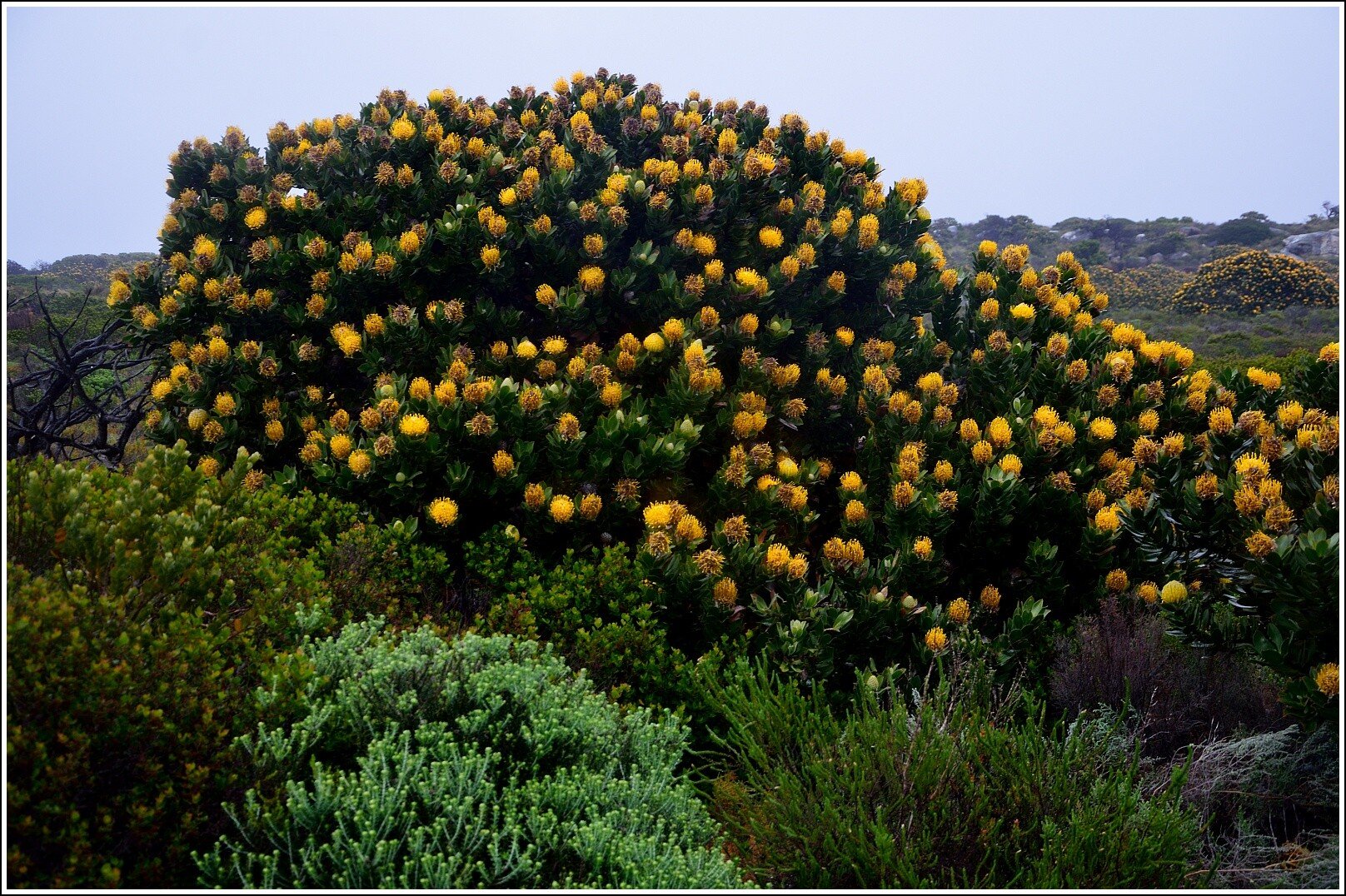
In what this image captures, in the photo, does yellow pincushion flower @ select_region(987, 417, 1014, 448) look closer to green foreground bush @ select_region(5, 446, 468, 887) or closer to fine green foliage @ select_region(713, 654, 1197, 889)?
fine green foliage @ select_region(713, 654, 1197, 889)

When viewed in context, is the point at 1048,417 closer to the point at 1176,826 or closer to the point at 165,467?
the point at 1176,826

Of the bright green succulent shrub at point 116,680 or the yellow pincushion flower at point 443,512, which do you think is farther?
the yellow pincushion flower at point 443,512

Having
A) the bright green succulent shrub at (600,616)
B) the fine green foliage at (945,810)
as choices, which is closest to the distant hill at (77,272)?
the bright green succulent shrub at (600,616)

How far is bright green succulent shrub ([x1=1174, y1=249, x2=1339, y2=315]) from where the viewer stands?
77.3 feet

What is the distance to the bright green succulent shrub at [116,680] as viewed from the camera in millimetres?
2135

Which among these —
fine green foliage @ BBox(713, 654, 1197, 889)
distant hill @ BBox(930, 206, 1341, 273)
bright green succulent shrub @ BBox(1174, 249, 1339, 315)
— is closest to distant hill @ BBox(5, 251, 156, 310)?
fine green foliage @ BBox(713, 654, 1197, 889)

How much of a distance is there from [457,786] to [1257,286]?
28324mm

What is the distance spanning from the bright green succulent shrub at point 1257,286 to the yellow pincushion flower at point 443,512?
25272mm

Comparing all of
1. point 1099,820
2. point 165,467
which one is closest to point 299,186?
point 165,467

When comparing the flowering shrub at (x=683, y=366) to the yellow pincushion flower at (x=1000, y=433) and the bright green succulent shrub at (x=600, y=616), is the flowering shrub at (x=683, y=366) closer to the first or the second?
the yellow pincushion flower at (x=1000, y=433)

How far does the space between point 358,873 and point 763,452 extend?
2890 millimetres

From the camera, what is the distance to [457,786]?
2541mm

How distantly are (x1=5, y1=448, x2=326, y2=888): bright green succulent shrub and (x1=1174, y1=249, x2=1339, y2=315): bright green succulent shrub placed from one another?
26.7 meters

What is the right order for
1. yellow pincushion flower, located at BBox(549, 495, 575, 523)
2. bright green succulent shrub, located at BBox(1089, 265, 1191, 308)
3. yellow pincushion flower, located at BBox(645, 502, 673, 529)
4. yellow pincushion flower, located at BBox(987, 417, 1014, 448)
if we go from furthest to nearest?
bright green succulent shrub, located at BBox(1089, 265, 1191, 308), yellow pincushion flower, located at BBox(987, 417, 1014, 448), yellow pincushion flower, located at BBox(549, 495, 575, 523), yellow pincushion flower, located at BBox(645, 502, 673, 529)
